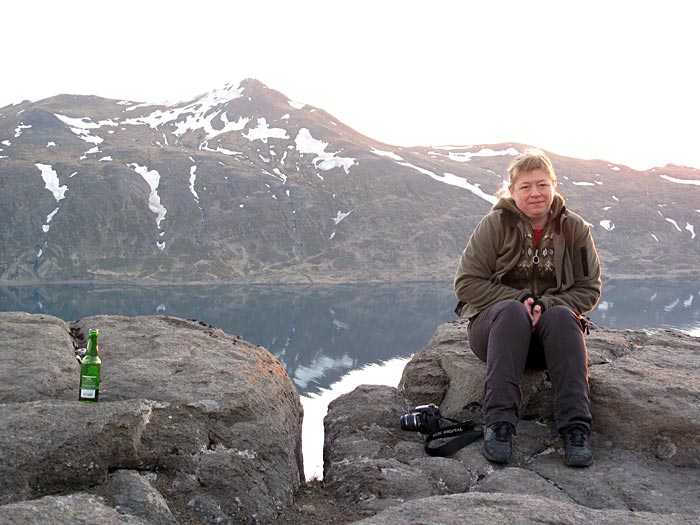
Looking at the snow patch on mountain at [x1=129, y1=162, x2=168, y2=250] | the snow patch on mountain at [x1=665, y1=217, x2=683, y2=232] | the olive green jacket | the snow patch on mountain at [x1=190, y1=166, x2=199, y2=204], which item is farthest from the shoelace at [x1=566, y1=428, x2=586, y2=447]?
the snow patch on mountain at [x1=665, y1=217, x2=683, y2=232]

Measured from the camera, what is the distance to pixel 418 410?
6449 millimetres

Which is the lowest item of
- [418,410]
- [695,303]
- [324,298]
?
[324,298]

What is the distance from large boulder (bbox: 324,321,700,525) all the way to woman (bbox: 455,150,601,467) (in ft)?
1.26

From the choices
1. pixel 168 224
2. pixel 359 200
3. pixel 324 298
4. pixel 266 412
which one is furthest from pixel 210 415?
pixel 359 200

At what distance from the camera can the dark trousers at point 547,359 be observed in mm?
5352

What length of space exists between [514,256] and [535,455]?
6.79ft

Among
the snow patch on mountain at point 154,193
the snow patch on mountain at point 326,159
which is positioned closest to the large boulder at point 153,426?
the snow patch on mountain at point 154,193

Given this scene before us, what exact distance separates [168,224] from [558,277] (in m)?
153

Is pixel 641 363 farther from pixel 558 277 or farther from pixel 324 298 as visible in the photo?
pixel 324 298

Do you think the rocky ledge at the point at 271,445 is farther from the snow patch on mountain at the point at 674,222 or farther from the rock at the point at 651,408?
the snow patch on mountain at the point at 674,222

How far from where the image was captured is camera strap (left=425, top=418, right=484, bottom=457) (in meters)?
5.81

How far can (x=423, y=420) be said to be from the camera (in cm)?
631

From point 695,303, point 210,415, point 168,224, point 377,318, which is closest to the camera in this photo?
point 210,415

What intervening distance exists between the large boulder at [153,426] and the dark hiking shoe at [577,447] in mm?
2603
